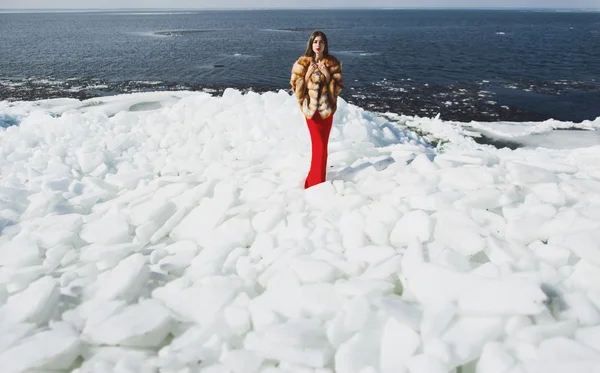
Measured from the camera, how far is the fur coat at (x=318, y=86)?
4.77 m

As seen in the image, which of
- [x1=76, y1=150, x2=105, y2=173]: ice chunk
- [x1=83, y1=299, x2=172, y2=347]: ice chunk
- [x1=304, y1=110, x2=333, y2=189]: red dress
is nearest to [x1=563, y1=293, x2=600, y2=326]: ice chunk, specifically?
[x1=304, y1=110, x2=333, y2=189]: red dress

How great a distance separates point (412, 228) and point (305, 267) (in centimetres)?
117

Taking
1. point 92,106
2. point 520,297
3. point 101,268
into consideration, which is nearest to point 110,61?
point 92,106

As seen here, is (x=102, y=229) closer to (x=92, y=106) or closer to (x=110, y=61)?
(x=92, y=106)

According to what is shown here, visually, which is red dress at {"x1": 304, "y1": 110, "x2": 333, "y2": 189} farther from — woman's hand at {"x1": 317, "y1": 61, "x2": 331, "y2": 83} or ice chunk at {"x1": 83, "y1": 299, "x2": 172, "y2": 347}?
ice chunk at {"x1": 83, "y1": 299, "x2": 172, "y2": 347}

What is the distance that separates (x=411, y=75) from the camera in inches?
1188

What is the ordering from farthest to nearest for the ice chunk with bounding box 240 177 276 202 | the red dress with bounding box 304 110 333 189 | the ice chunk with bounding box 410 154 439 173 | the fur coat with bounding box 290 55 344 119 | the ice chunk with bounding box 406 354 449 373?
the ice chunk with bounding box 410 154 439 173, the ice chunk with bounding box 240 177 276 202, the red dress with bounding box 304 110 333 189, the fur coat with bounding box 290 55 344 119, the ice chunk with bounding box 406 354 449 373

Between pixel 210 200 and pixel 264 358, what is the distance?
259 cm

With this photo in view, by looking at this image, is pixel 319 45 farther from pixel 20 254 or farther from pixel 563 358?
pixel 20 254

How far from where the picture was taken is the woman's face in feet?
15.3

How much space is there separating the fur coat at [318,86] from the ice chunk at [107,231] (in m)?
2.45

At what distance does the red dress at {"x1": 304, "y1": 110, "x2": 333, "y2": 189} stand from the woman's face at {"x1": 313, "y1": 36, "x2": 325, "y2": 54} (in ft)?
2.21

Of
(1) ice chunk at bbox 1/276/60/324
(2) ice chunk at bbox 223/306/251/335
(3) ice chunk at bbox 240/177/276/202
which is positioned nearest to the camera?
(2) ice chunk at bbox 223/306/251/335

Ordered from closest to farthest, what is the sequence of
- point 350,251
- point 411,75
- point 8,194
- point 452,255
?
point 452,255
point 350,251
point 8,194
point 411,75
